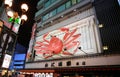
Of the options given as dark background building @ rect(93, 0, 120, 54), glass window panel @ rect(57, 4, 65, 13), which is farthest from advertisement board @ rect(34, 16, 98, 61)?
glass window panel @ rect(57, 4, 65, 13)

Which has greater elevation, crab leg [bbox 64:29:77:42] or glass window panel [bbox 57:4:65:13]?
glass window panel [bbox 57:4:65:13]

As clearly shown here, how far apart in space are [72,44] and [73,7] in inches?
255

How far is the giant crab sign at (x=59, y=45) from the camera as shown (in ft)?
57.8

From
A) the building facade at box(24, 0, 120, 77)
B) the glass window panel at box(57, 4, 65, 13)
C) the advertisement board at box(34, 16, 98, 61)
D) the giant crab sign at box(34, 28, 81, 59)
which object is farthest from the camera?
the glass window panel at box(57, 4, 65, 13)

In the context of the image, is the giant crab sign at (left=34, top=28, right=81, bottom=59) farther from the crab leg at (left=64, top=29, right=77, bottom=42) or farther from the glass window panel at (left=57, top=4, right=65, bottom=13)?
the glass window panel at (left=57, top=4, right=65, bottom=13)

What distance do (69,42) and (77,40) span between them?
153 centimetres

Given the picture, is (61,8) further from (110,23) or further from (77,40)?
(110,23)

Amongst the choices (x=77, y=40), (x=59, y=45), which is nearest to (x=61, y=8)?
(x=59, y=45)

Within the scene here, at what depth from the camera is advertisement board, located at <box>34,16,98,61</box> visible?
1563 cm

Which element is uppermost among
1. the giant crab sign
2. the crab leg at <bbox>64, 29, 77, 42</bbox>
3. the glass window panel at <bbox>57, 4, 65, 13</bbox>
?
A: the glass window panel at <bbox>57, 4, 65, 13</bbox>

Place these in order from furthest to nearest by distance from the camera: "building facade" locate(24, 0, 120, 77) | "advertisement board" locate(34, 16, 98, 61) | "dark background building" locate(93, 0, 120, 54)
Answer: "advertisement board" locate(34, 16, 98, 61), "building facade" locate(24, 0, 120, 77), "dark background building" locate(93, 0, 120, 54)

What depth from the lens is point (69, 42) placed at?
1809 centimetres

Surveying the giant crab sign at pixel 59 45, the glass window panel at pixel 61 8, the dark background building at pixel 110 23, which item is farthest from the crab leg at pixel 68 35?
the glass window panel at pixel 61 8

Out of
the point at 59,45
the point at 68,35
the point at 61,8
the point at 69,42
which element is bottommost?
the point at 59,45
